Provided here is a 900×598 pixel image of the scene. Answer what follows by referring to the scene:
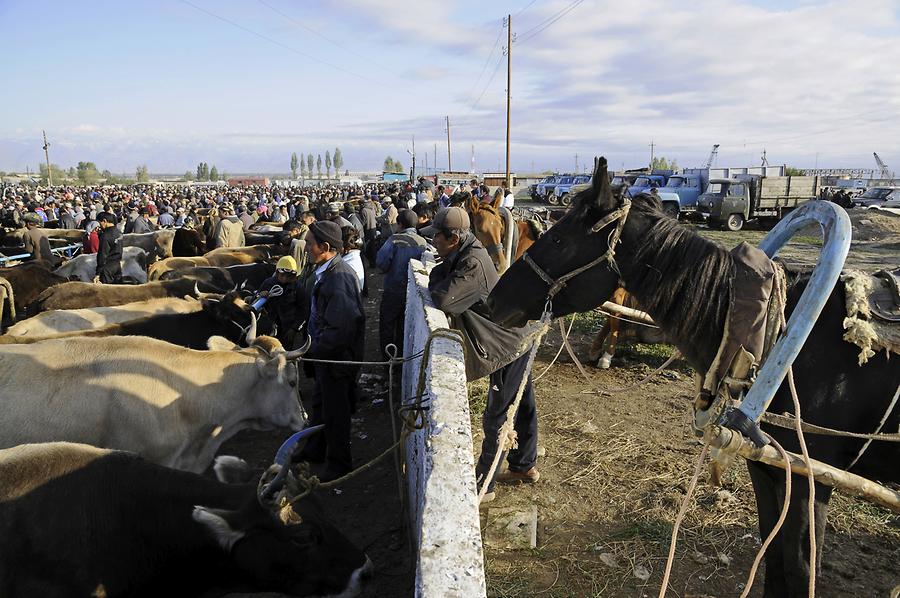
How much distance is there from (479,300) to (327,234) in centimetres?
175

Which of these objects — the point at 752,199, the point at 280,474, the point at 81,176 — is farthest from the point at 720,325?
the point at 81,176

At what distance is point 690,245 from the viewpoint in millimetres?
2734

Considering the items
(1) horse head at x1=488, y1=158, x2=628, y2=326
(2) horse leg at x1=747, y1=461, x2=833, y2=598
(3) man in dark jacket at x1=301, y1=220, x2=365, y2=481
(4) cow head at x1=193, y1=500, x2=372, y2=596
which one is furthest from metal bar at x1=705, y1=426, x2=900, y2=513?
(3) man in dark jacket at x1=301, y1=220, x2=365, y2=481

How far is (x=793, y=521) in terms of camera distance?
108 inches

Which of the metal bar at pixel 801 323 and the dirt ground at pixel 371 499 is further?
the dirt ground at pixel 371 499

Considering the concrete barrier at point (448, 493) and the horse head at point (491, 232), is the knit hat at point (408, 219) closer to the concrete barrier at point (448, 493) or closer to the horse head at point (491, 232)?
the horse head at point (491, 232)

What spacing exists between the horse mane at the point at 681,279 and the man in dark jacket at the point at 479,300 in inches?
62.9

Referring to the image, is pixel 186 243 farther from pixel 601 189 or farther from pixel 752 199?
pixel 752 199

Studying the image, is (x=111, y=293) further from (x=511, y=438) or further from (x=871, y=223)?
(x=871, y=223)

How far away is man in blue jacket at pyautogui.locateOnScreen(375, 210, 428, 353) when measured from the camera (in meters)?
7.47

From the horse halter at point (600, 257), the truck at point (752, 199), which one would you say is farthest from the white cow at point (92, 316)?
the truck at point (752, 199)

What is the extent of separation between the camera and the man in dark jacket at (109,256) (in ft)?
39.9

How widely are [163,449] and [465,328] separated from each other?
249cm

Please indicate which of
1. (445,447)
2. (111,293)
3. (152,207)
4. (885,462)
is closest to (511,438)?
(445,447)
